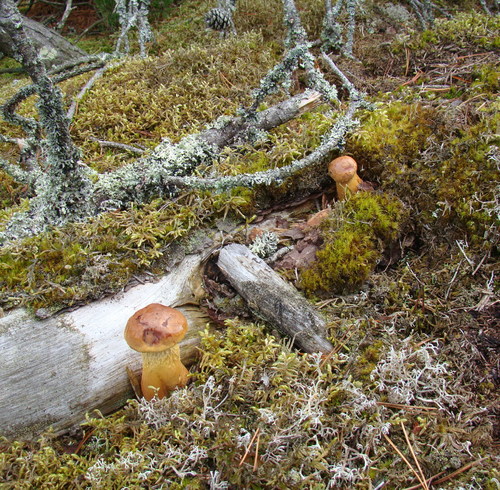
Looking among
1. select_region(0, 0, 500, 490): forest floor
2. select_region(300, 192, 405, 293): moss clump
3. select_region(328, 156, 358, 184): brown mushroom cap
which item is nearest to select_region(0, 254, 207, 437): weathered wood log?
select_region(0, 0, 500, 490): forest floor

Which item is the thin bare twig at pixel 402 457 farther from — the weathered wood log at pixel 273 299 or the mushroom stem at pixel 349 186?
the mushroom stem at pixel 349 186

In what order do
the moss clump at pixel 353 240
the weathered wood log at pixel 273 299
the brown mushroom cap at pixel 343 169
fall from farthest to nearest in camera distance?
the brown mushroom cap at pixel 343 169, the moss clump at pixel 353 240, the weathered wood log at pixel 273 299

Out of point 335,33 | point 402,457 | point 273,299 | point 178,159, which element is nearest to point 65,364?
point 273,299

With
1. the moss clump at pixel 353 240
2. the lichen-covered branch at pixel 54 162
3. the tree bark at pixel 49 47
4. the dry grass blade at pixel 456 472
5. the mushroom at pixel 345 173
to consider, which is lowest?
the dry grass blade at pixel 456 472

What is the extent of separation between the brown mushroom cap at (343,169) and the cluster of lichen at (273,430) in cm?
100

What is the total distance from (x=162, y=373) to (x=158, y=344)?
1.04 feet

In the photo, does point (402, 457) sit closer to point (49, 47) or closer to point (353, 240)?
point (353, 240)

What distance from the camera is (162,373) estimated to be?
227 cm

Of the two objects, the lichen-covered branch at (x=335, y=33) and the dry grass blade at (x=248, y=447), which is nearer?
the dry grass blade at (x=248, y=447)

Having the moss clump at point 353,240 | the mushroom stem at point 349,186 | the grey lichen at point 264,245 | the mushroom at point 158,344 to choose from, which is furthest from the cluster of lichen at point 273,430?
the mushroom stem at point 349,186

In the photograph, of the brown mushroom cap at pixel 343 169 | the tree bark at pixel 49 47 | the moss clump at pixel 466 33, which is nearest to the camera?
the brown mushroom cap at pixel 343 169

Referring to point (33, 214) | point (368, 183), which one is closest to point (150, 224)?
point (33, 214)

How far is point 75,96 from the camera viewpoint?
409 cm

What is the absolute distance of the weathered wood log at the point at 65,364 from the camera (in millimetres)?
2213
